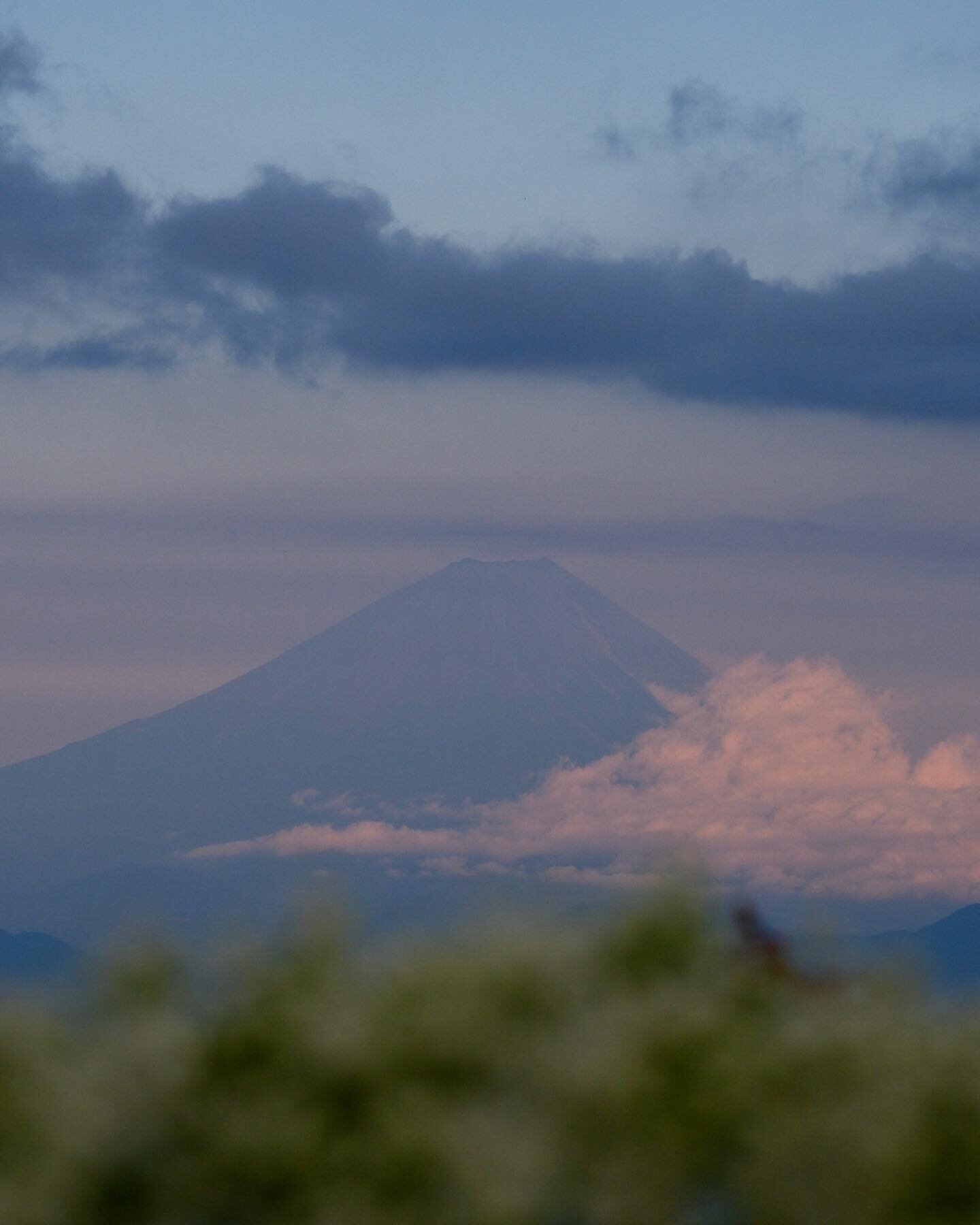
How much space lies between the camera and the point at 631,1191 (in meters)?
5.20

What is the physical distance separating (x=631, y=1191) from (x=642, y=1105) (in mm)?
277

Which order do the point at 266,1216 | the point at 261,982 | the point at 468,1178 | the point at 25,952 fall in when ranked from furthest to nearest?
the point at 25,952 → the point at 261,982 → the point at 266,1216 → the point at 468,1178

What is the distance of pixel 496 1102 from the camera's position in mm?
5398

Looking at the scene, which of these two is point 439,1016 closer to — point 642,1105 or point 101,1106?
point 642,1105

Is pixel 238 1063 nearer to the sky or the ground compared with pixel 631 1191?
nearer to the sky

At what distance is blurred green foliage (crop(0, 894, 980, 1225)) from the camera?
514 cm

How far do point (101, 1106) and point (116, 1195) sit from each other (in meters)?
0.34

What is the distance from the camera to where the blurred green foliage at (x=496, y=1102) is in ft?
16.9

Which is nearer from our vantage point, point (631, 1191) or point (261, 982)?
point (631, 1191)

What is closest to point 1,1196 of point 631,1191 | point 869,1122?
point 631,1191

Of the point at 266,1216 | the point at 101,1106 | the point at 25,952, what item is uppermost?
the point at 25,952

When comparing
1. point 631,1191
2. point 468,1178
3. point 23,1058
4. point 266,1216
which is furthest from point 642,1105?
point 23,1058

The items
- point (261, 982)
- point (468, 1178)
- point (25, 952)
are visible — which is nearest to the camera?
point (468, 1178)

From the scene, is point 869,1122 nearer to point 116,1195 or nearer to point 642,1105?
point 642,1105
